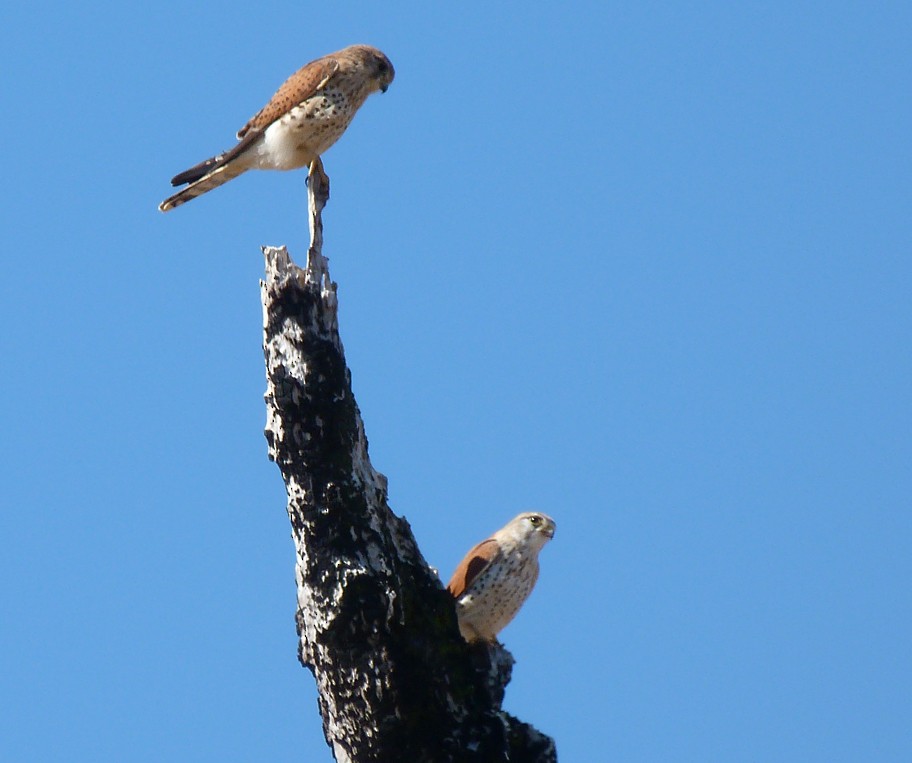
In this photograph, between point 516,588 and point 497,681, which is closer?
point 497,681

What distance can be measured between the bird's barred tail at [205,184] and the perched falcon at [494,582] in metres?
2.24

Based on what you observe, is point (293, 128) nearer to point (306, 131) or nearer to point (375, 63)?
point (306, 131)

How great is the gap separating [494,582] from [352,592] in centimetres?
181

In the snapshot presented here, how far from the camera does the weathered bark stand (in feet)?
15.5

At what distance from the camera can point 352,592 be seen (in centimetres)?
473

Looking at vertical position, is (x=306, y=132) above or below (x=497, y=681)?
above

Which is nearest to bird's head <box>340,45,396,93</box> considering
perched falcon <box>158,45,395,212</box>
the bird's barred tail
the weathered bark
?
perched falcon <box>158,45,395,212</box>

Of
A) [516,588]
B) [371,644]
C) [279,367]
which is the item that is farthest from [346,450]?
[516,588]

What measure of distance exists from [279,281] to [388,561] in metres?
1.09

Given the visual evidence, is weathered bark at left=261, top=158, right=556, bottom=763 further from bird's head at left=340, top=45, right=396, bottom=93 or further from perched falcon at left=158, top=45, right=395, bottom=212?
bird's head at left=340, top=45, right=396, bottom=93

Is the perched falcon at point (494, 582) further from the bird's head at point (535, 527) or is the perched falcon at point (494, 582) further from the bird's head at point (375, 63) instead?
the bird's head at point (375, 63)

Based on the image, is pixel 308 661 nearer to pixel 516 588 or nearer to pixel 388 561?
pixel 388 561

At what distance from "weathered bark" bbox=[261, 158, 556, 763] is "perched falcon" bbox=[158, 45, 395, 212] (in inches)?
71.8

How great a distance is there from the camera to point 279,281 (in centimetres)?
489
